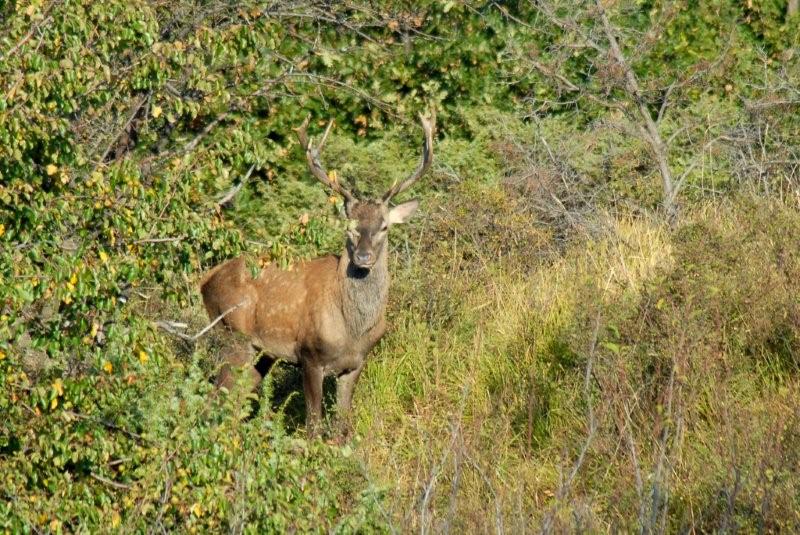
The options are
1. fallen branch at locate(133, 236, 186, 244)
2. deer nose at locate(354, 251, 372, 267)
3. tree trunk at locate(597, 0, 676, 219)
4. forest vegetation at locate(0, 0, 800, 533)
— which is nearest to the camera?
forest vegetation at locate(0, 0, 800, 533)

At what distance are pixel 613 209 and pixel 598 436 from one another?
227 inches

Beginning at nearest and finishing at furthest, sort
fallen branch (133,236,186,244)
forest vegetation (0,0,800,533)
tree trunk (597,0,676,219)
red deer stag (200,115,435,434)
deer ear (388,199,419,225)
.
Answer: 1. forest vegetation (0,0,800,533)
2. fallen branch (133,236,186,244)
3. red deer stag (200,115,435,434)
4. deer ear (388,199,419,225)
5. tree trunk (597,0,676,219)

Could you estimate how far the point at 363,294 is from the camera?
10477mm

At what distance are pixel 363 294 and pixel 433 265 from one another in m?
1.50

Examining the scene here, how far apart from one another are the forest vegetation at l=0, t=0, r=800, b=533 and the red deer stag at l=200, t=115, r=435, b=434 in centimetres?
36

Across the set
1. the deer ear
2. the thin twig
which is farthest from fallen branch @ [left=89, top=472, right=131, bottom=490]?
the deer ear

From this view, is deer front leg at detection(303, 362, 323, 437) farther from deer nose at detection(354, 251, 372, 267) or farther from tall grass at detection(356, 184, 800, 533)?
deer nose at detection(354, 251, 372, 267)

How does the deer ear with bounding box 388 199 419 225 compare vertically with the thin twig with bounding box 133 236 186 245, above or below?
below

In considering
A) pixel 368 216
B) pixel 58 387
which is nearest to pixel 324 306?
pixel 368 216

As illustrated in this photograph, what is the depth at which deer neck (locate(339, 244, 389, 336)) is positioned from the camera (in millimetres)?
A: 10445

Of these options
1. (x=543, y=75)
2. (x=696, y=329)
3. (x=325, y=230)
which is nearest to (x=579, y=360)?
(x=696, y=329)

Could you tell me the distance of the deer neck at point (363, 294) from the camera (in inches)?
411

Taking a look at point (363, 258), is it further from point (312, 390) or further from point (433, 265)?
point (433, 265)

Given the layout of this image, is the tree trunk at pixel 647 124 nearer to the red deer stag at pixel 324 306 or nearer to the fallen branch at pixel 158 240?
the red deer stag at pixel 324 306
